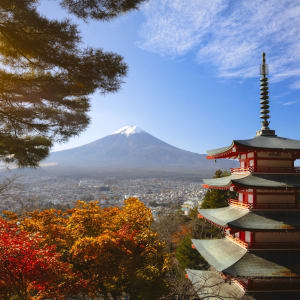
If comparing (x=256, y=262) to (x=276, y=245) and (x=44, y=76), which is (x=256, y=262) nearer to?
(x=276, y=245)

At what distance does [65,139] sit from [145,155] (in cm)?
18675

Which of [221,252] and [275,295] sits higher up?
[221,252]

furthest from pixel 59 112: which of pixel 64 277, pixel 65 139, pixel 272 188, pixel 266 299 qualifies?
pixel 266 299

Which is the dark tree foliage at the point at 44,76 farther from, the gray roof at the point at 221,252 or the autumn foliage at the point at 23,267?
the gray roof at the point at 221,252

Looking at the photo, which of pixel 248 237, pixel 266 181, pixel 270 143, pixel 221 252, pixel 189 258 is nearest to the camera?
pixel 266 181

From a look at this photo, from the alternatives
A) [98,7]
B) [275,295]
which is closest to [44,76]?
[98,7]

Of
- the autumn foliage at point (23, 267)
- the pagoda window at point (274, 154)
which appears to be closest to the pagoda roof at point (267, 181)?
the pagoda window at point (274, 154)

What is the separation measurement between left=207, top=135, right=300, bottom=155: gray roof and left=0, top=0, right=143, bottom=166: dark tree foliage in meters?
5.17

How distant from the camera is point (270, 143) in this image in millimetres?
9016

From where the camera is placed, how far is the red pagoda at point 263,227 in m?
7.93

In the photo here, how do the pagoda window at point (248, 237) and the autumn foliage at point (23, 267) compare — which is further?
the pagoda window at point (248, 237)

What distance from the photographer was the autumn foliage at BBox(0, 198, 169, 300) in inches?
369

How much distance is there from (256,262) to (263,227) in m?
1.18

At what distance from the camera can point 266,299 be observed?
787cm
